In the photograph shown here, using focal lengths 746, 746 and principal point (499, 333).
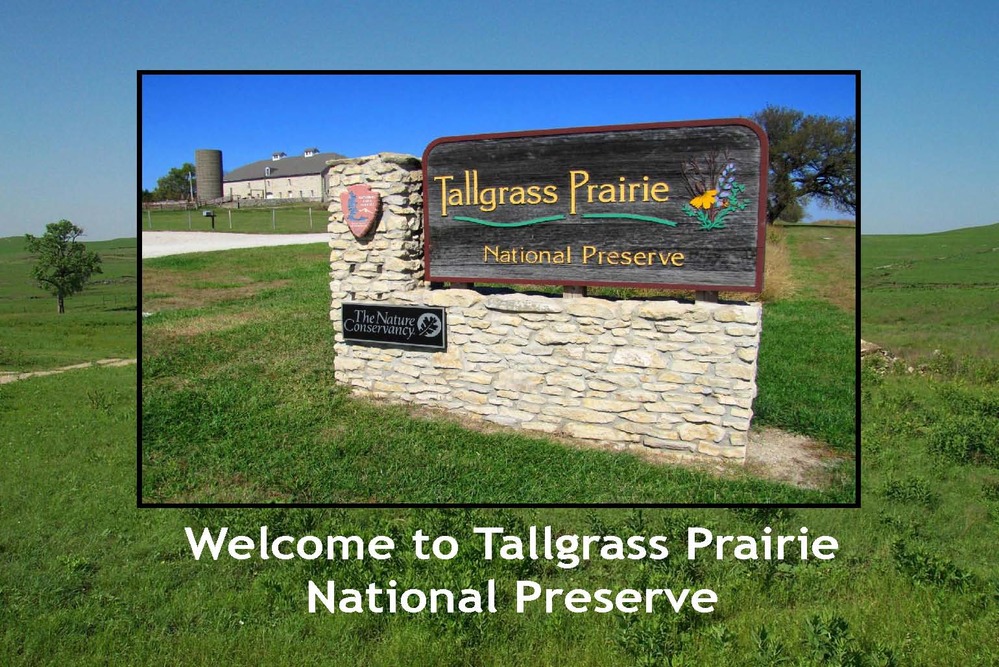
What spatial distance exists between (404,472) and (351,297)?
3.61 metres

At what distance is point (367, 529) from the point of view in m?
6.53

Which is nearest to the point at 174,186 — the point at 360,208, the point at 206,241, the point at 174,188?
the point at 174,188

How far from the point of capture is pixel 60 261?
21.3 m

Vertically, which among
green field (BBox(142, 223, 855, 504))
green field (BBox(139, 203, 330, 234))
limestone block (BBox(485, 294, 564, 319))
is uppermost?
green field (BBox(139, 203, 330, 234))

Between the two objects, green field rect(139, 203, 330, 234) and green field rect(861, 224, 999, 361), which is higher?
green field rect(139, 203, 330, 234)

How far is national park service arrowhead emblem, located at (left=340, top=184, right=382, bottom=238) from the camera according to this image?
966 centimetres

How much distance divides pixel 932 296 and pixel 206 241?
20.4 m

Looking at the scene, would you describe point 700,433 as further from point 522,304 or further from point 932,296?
point 932,296

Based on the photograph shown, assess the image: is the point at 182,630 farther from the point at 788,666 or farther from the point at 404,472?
the point at 788,666

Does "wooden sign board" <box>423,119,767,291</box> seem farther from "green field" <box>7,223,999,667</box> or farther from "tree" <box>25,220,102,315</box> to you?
"tree" <box>25,220,102,315</box>

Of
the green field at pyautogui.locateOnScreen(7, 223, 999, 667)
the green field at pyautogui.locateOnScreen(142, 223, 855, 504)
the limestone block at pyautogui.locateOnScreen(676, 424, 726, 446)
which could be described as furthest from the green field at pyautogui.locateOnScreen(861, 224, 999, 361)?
the limestone block at pyautogui.locateOnScreen(676, 424, 726, 446)

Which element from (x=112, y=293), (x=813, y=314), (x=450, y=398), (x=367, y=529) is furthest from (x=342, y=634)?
(x=112, y=293)

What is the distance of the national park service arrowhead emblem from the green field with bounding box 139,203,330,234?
49.5 ft

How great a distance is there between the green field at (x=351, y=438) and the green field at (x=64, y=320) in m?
3.14
